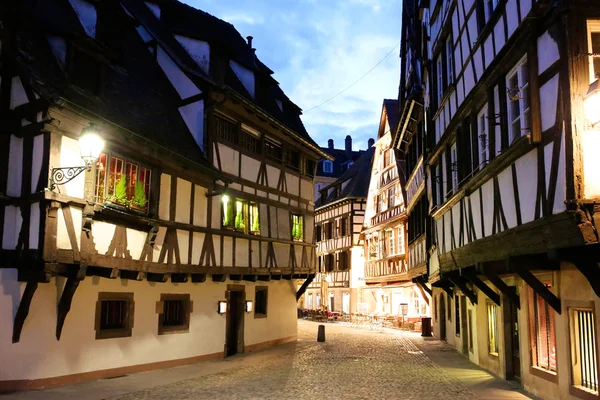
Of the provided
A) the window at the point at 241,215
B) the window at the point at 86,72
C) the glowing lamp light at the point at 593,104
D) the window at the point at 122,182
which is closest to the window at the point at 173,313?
the window at the point at 241,215

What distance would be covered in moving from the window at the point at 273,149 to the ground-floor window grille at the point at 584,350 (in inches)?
521

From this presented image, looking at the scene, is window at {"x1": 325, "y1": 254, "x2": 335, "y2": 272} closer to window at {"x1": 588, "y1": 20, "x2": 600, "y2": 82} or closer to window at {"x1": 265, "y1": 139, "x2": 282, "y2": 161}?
window at {"x1": 265, "y1": 139, "x2": 282, "y2": 161}

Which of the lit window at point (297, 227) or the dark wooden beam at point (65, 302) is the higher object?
the lit window at point (297, 227)

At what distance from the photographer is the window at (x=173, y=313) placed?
1512cm

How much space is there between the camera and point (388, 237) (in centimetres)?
3388

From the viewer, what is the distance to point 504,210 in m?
9.76

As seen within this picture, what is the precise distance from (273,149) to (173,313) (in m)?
7.64

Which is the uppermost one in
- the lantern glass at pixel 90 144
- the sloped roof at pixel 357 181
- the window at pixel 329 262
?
the sloped roof at pixel 357 181

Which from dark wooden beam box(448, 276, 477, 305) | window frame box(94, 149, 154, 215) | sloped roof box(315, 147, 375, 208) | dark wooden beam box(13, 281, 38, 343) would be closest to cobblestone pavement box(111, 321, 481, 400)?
dark wooden beam box(448, 276, 477, 305)

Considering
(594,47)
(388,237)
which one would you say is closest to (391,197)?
(388,237)

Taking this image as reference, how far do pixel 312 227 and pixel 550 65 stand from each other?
16.8 metres

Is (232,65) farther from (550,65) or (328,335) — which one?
(550,65)

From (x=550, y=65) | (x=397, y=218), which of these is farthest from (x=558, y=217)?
(x=397, y=218)

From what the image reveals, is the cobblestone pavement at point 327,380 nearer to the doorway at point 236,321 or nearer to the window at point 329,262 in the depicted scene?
the doorway at point 236,321
